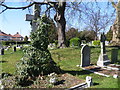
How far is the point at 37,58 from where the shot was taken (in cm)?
609

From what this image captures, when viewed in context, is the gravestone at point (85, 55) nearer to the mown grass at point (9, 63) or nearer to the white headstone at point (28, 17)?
the white headstone at point (28, 17)

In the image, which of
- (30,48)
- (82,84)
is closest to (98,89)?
(82,84)

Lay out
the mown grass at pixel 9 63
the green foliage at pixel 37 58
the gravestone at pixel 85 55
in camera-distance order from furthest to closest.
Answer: the gravestone at pixel 85 55
the mown grass at pixel 9 63
the green foliage at pixel 37 58

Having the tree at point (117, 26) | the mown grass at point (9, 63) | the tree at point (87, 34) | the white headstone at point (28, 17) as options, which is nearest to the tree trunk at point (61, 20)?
the mown grass at point (9, 63)

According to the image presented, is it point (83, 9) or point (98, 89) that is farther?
point (83, 9)

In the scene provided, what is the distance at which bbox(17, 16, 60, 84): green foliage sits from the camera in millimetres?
5812

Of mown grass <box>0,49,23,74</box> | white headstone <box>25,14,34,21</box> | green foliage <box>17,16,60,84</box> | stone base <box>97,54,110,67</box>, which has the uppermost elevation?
white headstone <box>25,14,34,21</box>

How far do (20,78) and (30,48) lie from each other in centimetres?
145

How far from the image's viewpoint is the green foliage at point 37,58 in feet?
19.1

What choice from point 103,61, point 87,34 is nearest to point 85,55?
point 103,61

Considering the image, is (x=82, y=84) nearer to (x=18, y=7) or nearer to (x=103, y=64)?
(x=103, y=64)

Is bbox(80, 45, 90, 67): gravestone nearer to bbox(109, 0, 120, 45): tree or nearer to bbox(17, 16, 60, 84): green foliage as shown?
bbox(17, 16, 60, 84): green foliage

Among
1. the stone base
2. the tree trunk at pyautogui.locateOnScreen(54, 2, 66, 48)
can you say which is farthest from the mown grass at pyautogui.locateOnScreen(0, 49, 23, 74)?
the tree trunk at pyautogui.locateOnScreen(54, 2, 66, 48)

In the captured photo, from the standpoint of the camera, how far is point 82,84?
5.35m
